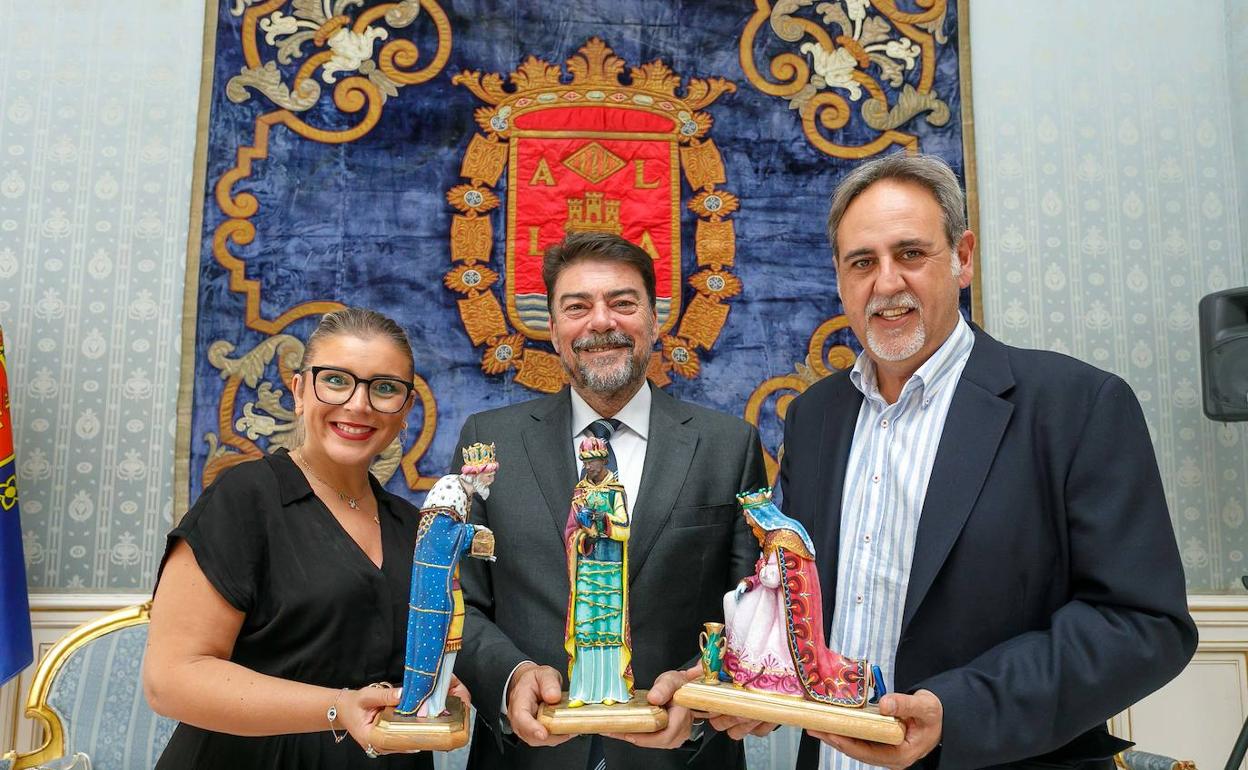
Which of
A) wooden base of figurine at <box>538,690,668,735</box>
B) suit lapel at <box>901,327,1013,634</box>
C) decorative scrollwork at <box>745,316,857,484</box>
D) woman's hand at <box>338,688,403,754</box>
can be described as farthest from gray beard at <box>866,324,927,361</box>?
decorative scrollwork at <box>745,316,857,484</box>

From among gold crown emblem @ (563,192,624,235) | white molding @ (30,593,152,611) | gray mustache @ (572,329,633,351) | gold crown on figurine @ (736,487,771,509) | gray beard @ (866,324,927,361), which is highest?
gold crown emblem @ (563,192,624,235)

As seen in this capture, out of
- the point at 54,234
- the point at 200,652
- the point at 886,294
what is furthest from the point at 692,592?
the point at 54,234

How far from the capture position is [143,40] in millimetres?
3779

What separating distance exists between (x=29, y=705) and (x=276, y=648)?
1.78 meters

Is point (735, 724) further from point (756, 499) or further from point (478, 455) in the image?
point (478, 455)

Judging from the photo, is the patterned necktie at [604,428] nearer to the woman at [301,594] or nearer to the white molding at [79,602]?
the woman at [301,594]

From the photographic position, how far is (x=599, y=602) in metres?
1.83

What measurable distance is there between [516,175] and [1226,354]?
2.77 meters

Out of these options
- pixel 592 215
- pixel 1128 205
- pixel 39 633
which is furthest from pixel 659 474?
pixel 1128 205

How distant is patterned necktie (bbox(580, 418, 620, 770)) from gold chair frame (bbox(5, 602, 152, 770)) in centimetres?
180

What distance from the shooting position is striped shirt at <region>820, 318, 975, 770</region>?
182cm

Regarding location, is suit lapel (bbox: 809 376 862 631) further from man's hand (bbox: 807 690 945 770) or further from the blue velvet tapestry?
the blue velvet tapestry

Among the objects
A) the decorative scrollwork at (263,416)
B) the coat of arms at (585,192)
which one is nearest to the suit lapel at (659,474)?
the coat of arms at (585,192)

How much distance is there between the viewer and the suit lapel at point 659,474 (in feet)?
6.78
